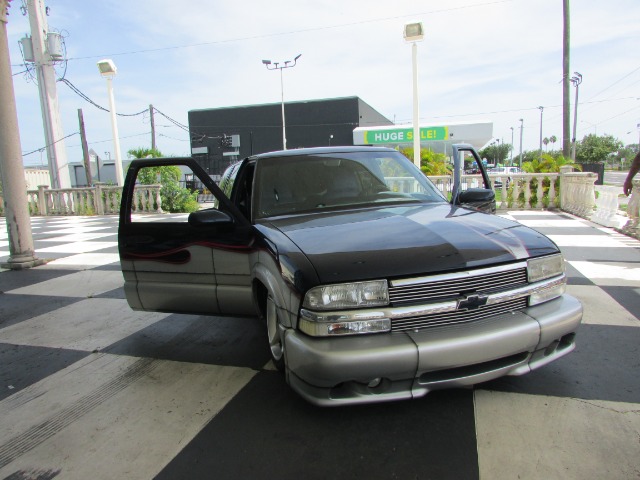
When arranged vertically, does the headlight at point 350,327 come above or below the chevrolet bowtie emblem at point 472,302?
below

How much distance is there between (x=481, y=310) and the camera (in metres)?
2.18

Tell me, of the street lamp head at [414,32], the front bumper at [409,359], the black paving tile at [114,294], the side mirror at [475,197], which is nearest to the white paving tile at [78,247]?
the black paving tile at [114,294]

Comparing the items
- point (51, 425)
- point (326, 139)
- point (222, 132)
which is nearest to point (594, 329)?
point (51, 425)

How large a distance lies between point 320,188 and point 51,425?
2253 millimetres

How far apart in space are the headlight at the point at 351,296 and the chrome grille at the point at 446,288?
5 cm

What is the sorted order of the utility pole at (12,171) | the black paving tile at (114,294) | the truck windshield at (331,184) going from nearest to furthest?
the truck windshield at (331,184)
the black paving tile at (114,294)
the utility pole at (12,171)

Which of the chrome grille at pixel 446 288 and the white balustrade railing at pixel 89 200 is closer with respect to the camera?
the chrome grille at pixel 446 288

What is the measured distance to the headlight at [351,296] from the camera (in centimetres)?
204

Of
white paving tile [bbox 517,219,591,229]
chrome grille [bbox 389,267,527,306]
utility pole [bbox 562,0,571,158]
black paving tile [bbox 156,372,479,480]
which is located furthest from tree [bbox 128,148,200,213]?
utility pole [bbox 562,0,571,158]

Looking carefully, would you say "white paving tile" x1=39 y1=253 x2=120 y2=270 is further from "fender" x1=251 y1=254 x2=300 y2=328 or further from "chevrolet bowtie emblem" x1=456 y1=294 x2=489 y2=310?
"chevrolet bowtie emblem" x1=456 y1=294 x2=489 y2=310

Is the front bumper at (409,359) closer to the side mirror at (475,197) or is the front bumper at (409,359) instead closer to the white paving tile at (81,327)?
the side mirror at (475,197)

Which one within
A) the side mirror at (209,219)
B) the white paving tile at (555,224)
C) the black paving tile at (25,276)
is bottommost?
the black paving tile at (25,276)

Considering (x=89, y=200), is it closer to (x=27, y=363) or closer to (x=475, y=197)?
(x=27, y=363)

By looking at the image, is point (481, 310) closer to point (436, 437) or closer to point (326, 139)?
point (436, 437)
